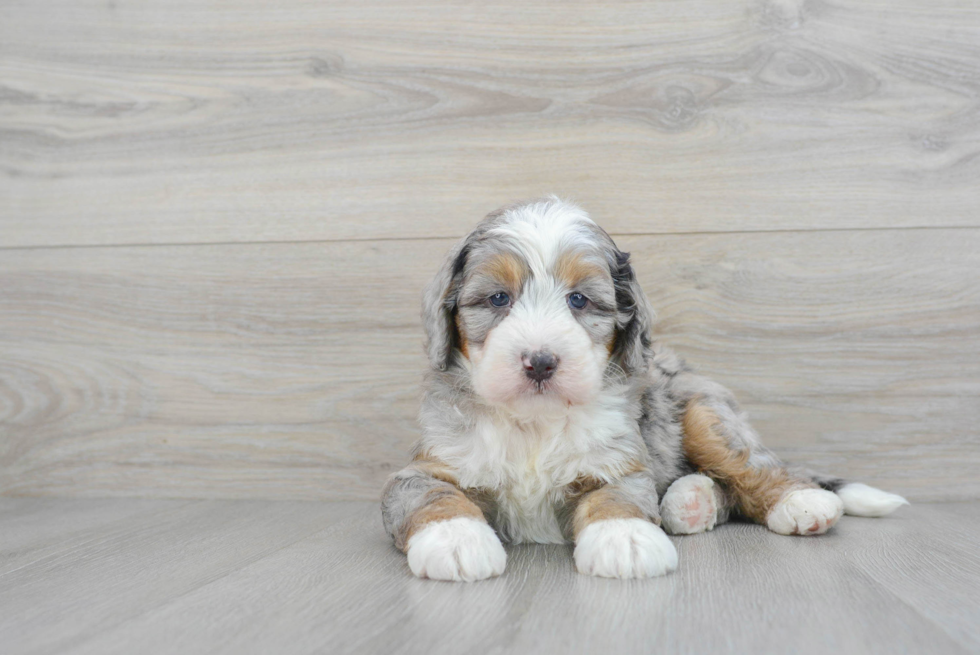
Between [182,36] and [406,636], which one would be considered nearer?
[406,636]

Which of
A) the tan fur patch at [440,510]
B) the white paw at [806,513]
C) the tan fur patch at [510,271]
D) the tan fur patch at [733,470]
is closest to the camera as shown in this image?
the tan fur patch at [440,510]

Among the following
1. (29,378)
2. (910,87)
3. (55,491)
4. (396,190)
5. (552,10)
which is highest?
(552,10)

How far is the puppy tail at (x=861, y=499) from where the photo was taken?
2.45 metres

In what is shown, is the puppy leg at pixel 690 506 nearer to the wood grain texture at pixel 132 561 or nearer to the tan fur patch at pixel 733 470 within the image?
the tan fur patch at pixel 733 470

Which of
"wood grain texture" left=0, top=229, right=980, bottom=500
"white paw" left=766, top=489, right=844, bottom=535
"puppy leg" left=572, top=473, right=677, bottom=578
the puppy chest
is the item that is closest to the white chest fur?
the puppy chest

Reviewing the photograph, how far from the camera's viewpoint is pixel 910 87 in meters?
2.89

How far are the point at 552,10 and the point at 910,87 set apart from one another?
1.34m

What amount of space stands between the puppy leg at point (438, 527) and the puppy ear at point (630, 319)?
0.61m

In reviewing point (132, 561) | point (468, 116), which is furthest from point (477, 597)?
point (468, 116)

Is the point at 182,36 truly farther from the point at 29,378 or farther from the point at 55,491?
the point at 55,491

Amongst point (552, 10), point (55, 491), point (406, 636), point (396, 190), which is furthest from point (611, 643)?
point (55, 491)

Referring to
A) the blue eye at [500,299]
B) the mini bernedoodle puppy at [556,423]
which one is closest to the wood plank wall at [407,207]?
the mini bernedoodle puppy at [556,423]

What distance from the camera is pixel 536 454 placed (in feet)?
7.03

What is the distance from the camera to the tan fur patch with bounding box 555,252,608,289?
81.8 inches
